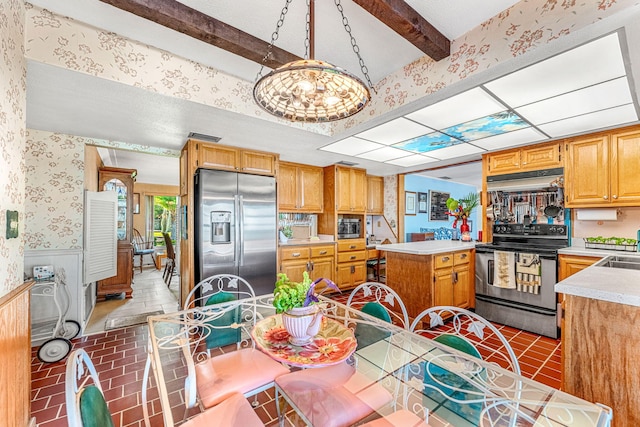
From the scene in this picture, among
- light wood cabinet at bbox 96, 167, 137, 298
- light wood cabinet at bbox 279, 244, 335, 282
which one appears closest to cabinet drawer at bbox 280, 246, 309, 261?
light wood cabinet at bbox 279, 244, 335, 282

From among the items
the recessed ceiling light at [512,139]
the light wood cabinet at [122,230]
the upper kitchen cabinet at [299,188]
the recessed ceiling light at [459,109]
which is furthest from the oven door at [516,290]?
the light wood cabinet at [122,230]

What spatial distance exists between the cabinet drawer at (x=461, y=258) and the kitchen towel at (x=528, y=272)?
527 mm

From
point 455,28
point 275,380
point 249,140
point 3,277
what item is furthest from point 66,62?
point 455,28

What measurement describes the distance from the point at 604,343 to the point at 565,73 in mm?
1617

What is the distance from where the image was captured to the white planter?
128 centimetres

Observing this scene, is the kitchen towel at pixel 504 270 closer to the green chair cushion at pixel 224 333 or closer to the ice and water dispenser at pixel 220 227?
the green chair cushion at pixel 224 333

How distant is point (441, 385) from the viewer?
1183 millimetres

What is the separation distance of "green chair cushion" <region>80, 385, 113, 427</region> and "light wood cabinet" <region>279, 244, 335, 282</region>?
3.14 meters

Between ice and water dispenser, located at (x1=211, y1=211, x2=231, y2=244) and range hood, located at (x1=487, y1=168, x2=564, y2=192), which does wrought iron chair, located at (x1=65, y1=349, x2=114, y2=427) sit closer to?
ice and water dispenser, located at (x1=211, y1=211, x2=231, y2=244)

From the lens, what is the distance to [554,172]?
3211 millimetres

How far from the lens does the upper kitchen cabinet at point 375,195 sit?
5.57 m

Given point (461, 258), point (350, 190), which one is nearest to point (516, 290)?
point (461, 258)

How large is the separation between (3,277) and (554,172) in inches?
190

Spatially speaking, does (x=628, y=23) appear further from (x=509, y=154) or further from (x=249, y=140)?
(x=249, y=140)
